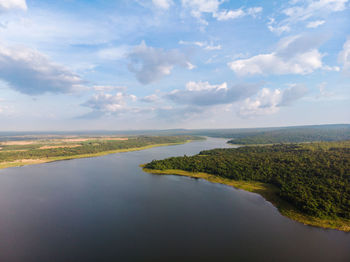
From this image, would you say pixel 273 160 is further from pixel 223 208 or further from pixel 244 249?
pixel 244 249

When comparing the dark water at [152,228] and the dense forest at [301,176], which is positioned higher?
the dense forest at [301,176]

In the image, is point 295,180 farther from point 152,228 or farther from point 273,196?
point 152,228

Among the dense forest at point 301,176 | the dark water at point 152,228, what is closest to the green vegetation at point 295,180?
the dense forest at point 301,176

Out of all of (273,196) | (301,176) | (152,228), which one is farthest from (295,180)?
(152,228)

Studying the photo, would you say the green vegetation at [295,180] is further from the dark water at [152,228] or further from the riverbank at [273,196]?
the dark water at [152,228]

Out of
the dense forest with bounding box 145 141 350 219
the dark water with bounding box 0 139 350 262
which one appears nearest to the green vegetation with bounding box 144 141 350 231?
the dense forest with bounding box 145 141 350 219

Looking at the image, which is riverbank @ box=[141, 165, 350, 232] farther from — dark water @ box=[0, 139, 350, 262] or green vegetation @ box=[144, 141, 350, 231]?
dark water @ box=[0, 139, 350, 262]
